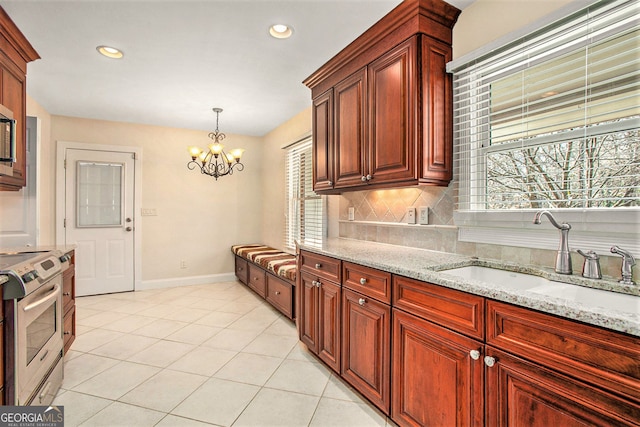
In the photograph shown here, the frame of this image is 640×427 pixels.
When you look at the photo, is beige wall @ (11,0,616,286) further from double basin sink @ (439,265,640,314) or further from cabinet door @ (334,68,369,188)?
double basin sink @ (439,265,640,314)

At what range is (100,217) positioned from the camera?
4.49 m

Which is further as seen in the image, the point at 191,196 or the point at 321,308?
the point at 191,196

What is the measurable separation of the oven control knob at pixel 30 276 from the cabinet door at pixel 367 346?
173 centimetres

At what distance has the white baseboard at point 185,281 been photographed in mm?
4762

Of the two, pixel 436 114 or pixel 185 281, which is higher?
pixel 436 114

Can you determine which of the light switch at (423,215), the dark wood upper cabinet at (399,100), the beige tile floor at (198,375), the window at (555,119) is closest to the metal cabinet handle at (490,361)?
the window at (555,119)

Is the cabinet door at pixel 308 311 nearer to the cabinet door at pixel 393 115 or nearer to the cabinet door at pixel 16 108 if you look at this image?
the cabinet door at pixel 393 115

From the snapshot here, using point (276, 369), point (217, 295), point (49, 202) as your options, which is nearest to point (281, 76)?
point (276, 369)

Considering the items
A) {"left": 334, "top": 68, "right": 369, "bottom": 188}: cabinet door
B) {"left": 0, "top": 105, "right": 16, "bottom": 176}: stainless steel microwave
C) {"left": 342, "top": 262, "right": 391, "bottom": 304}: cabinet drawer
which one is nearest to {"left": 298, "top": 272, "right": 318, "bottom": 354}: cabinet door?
{"left": 342, "top": 262, "right": 391, "bottom": 304}: cabinet drawer

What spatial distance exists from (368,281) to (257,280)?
8.99 feet

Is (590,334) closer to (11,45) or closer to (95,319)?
(11,45)

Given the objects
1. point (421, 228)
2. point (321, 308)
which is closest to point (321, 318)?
point (321, 308)

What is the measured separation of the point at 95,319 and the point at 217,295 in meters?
1.39

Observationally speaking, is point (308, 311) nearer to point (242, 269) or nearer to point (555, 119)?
point (555, 119)
